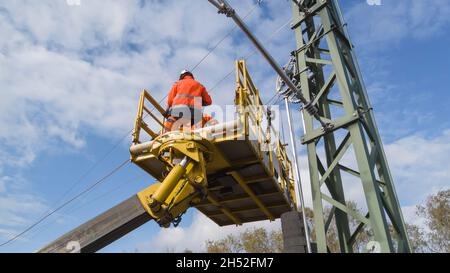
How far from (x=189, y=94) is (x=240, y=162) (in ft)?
5.51

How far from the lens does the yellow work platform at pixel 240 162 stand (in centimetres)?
594

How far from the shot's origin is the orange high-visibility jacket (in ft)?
21.7

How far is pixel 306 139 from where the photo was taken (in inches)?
241

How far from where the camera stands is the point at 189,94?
6.67 meters

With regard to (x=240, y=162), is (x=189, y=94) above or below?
above

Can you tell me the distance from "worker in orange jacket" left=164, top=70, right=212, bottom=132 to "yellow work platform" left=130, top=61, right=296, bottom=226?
0.50 meters

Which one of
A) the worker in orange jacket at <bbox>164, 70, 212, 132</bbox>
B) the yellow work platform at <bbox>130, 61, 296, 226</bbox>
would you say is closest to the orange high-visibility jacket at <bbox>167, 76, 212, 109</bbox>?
the worker in orange jacket at <bbox>164, 70, 212, 132</bbox>

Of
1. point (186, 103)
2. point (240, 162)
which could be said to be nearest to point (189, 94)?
point (186, 103)

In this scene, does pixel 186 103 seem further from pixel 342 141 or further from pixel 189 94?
pixel 342 141
